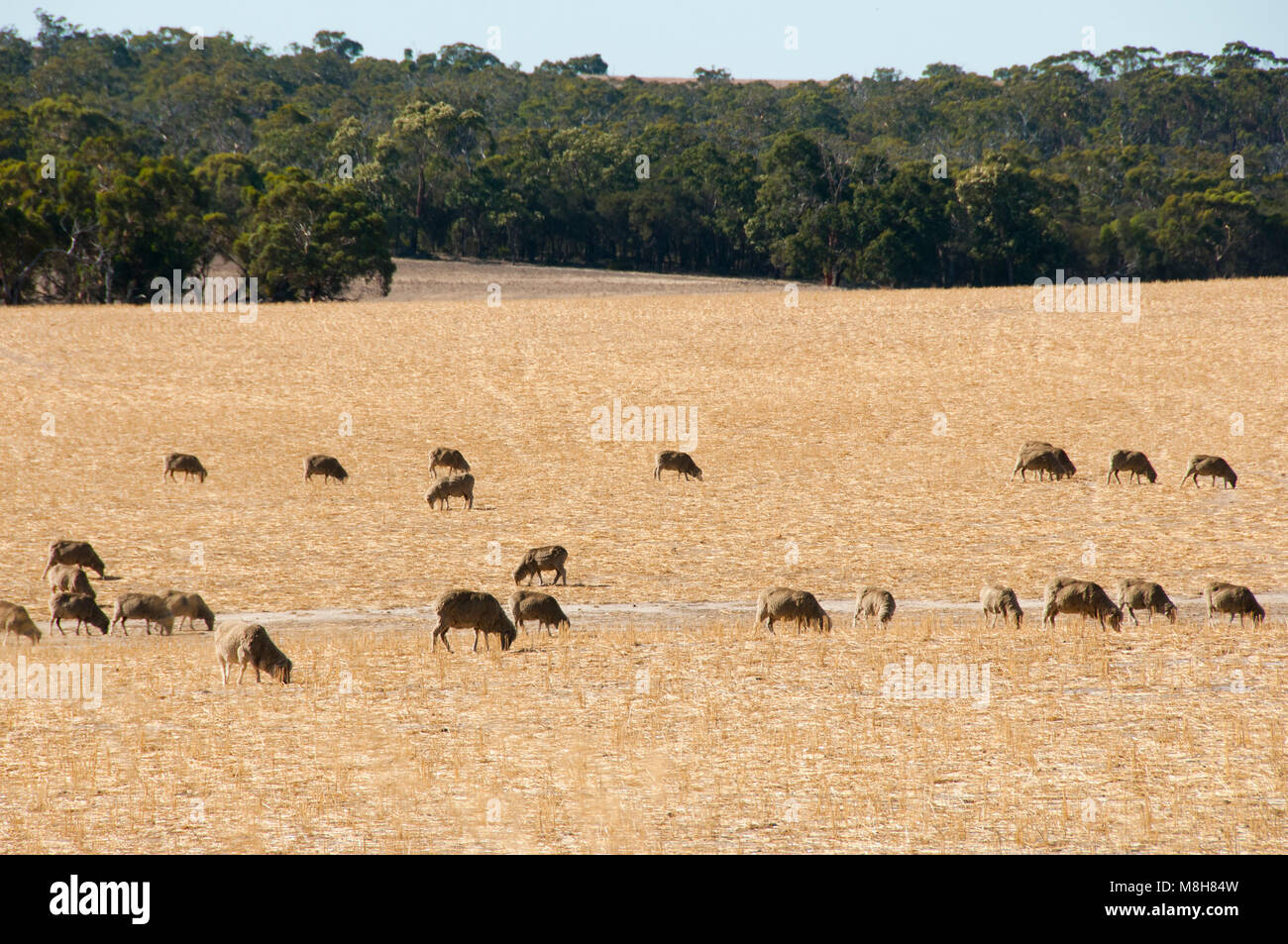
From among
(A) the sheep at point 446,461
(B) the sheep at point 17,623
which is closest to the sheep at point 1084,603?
(B) the sheep at point 17,623

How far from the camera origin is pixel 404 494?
36.8 metres

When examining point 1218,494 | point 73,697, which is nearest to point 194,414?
point 73,697

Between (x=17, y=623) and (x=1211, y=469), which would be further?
(x=1211, y=469)

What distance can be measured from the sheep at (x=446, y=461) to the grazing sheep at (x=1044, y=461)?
16.9 meters

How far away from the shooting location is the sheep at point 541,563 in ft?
87.0

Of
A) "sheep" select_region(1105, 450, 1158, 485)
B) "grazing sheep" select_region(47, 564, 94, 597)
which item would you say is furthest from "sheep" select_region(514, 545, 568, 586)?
"sheep" select_region(1105, 450, 1158, 485)

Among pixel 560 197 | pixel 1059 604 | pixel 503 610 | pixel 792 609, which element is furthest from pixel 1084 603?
pixel 560 197

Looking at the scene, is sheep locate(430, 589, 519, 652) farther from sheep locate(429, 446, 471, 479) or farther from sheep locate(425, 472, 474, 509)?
sheep locate(429, 446, 471, 479)

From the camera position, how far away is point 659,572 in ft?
92.0

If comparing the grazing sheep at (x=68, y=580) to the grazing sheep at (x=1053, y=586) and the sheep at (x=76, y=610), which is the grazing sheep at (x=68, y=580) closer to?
the sheep at (x=76, y=610)

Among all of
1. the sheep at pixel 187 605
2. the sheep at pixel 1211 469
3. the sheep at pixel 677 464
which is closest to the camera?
the sheep at pixel 187 605

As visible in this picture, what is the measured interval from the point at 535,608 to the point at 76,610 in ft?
27.0

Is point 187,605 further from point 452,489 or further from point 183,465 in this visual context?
point 183,465
